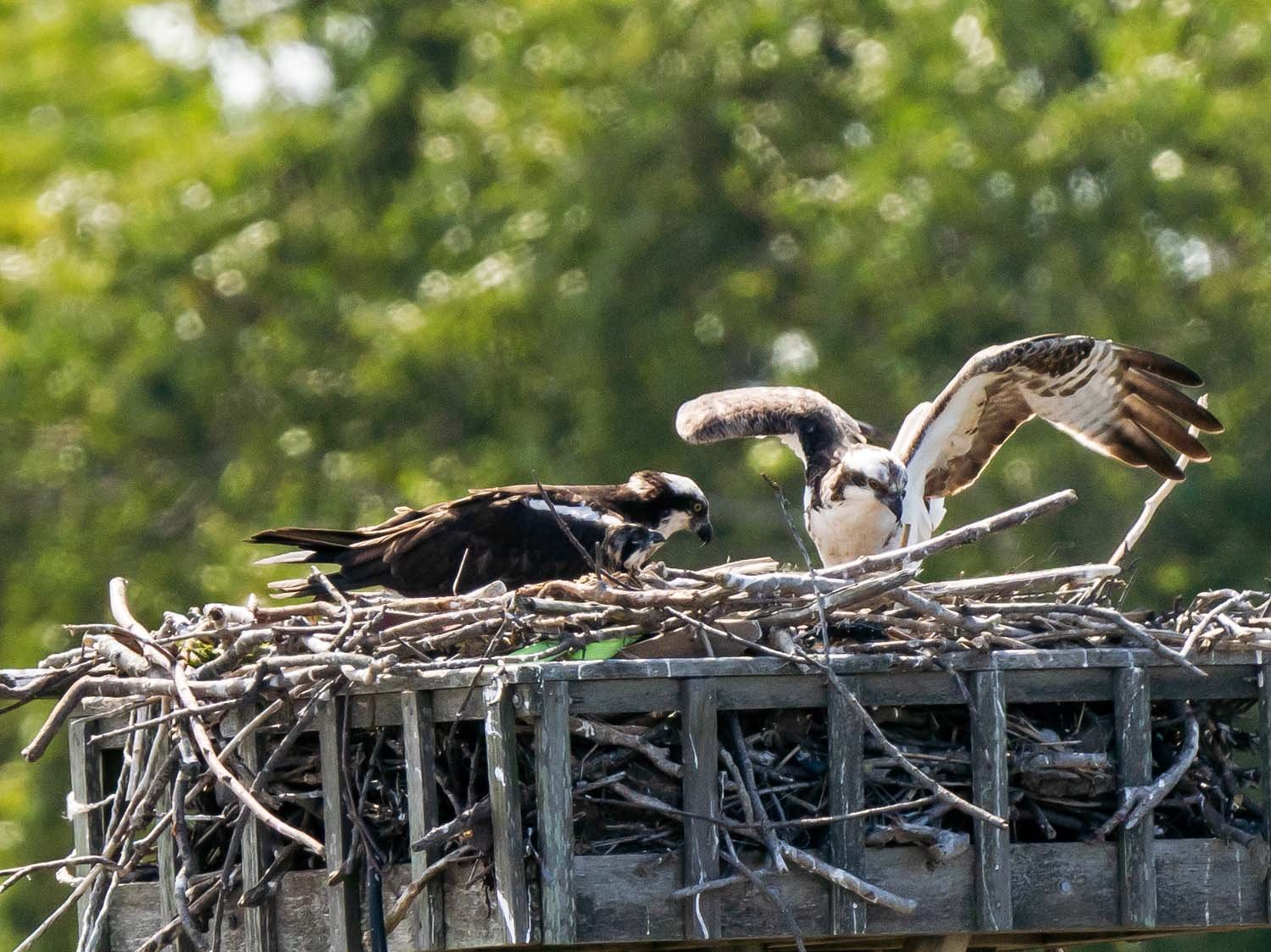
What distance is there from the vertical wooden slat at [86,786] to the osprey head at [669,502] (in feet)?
8.06

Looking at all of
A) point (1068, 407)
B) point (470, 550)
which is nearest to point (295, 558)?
point (470, 550)

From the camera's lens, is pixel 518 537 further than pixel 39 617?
No

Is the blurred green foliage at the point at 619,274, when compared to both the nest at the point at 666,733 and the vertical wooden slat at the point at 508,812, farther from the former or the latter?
the vertical wooden slat at the point at 508,812

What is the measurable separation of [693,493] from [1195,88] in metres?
8.06

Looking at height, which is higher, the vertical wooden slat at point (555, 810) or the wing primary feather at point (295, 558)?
the wing primary feather at point (295, 558)

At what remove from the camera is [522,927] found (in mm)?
5969

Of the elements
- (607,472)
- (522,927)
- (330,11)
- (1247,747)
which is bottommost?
(522,927)

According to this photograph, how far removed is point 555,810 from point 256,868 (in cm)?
120

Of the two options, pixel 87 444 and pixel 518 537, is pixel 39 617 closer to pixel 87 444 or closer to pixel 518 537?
pixel 87 444

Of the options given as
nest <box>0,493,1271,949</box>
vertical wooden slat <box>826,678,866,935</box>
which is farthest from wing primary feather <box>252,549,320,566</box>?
vertical wooden slat <box>826,678,866,935</box>

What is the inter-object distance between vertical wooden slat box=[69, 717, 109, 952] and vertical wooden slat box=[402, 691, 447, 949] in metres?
1.64

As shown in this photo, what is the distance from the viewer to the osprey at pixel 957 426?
8766 mm

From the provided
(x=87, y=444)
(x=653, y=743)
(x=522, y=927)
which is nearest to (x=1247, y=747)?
(x=653, y=743)

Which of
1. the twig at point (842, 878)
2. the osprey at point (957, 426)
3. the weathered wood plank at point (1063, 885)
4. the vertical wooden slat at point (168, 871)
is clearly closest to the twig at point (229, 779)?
the vertical wooden slat at point (168, 871)
